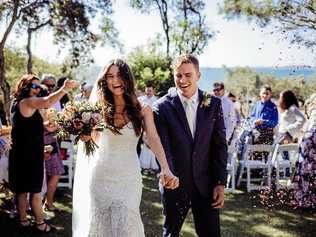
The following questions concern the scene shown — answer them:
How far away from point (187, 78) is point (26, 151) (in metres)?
2.76

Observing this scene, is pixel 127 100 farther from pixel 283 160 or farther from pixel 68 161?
pixel 283 160

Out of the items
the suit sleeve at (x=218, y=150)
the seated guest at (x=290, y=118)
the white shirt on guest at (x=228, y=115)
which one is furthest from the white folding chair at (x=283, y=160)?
the suit sleeve at (x=218, y=150)

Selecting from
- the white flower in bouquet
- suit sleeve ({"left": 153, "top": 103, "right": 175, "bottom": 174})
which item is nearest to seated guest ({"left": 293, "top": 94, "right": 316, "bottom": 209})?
suit sleeve ({"left": 153, "top": 103, "right": 175, "bottom": 174})

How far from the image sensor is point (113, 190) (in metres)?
3.48

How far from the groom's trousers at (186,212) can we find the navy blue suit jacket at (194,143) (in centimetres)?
7

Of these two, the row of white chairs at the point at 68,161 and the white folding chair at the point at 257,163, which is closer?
the row of white chairs at the point at 68,161

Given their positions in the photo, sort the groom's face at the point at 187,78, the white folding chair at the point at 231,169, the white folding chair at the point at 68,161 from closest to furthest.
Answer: the groom's face at the point at 187,78, the white folding chair at the point at 68,161, the white folding chair at the point at 231,169

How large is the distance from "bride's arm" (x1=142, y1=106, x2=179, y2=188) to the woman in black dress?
7.01 ft

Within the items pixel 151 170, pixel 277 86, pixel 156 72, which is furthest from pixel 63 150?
pixel 277 86

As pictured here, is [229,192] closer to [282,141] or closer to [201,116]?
[282,141]

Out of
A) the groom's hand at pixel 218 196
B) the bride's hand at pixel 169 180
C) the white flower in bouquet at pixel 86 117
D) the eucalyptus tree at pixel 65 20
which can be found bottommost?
the groom's hand at pixel 218 196

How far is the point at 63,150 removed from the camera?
822 centimetres

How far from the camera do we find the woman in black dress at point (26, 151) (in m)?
5.23

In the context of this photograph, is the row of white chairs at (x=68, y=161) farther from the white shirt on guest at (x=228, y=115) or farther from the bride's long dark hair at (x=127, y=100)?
the bride's long dark hair at (x=127, y=100)
